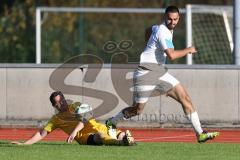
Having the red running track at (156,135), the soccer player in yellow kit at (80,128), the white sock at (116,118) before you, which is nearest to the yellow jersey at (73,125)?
the soccer player in yellow kit at (80,128)

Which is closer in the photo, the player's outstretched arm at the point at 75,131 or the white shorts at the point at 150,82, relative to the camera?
the player's outstretched arm at the point at 75,131

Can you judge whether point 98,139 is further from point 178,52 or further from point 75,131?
point 178,52

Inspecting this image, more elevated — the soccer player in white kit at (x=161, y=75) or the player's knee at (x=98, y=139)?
the soccer player in white kit at (x=161, y=75)

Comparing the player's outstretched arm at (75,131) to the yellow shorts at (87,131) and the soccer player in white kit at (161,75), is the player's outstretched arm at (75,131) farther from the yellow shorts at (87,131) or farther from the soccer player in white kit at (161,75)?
→ the soccer player in white kit at (161,75)

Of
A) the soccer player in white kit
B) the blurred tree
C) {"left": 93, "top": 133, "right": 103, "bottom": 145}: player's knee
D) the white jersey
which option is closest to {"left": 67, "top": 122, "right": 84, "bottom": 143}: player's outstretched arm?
{"left": 93, "top": 133, "right": 103, "bottom": 145}: player's knee

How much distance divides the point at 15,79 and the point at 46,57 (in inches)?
399

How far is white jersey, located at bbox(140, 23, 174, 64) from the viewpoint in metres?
16.7

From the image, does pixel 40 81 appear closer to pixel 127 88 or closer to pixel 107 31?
pixel 127 88

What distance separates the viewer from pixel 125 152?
1543 centimetres

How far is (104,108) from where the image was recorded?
2256 cm

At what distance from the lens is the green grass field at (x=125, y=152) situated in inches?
582

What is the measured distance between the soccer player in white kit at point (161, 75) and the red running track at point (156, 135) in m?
1.75

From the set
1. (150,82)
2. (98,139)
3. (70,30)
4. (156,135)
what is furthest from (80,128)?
(70,30)

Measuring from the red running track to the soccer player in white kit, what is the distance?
5.75ft
